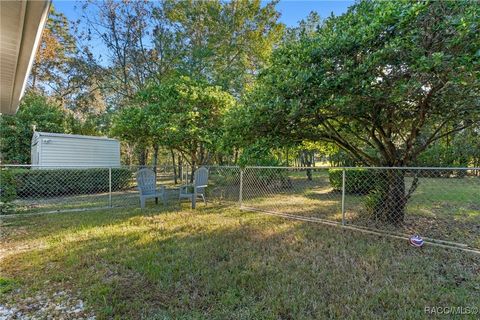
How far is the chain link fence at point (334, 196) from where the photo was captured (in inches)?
189

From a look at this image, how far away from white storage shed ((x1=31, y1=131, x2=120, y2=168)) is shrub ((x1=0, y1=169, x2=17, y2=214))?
11.1ft

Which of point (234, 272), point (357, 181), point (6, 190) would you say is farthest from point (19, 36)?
point (357, 181)

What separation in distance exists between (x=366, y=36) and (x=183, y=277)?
379 centimetres

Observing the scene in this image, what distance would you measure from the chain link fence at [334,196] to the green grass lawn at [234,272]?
3.33ft

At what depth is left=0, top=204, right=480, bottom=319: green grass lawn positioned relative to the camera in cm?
229

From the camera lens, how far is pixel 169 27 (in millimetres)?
12711

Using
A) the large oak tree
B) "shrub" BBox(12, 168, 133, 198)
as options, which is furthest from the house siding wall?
the large oak tree

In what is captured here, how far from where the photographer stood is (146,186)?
6.55 metres

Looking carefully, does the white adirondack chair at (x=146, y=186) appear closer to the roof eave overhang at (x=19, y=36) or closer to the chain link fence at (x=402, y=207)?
the chain link fence at (x=402, y=207)

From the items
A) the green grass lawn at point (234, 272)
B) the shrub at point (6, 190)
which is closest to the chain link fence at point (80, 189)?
the shrub at point (6, 190)

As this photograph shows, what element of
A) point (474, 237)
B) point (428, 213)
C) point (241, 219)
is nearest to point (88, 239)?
point (241, 219)

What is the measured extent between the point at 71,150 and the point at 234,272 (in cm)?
1051

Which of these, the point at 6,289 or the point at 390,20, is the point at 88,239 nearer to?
the point at 6,289

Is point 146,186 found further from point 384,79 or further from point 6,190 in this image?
point 384,79
